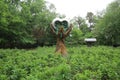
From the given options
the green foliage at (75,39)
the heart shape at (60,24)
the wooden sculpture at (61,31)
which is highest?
the heart shape at (60,24)

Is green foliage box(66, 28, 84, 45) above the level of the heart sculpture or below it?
below

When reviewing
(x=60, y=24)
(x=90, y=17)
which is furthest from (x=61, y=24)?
(x=90, y=17)

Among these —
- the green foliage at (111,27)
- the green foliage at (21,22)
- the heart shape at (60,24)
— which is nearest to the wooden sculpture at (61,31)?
the heart shape at (60,24)

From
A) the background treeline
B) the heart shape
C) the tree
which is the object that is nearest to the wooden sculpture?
the heart shape

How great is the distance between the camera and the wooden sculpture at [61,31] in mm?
13125

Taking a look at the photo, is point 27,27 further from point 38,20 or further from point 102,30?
point 102,30

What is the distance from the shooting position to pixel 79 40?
29.9 metres

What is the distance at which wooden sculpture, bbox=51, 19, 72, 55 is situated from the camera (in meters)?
13.1

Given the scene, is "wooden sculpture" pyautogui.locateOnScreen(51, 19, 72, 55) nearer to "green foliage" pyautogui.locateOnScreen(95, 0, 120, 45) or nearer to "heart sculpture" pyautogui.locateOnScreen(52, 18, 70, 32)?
"heart sculpture" pyautogui.locateOnScreen(52, 18, 70, 32)

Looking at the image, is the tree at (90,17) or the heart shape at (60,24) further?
the tree at (90,17)

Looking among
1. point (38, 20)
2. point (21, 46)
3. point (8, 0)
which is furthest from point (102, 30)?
point (8, 0)

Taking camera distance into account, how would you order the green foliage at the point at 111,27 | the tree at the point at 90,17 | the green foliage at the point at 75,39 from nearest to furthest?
the green foliage at the point at 111,27, the green foliage at the point at 75,39, the tree at the point at 90,17

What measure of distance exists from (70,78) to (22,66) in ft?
7.68

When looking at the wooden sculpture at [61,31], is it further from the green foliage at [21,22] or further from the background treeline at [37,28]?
the background treeline at [37,28]
